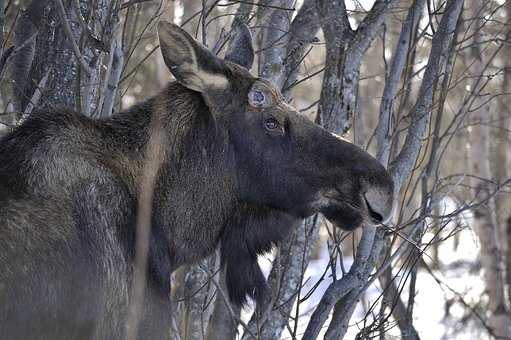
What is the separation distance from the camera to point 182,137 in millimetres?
5164

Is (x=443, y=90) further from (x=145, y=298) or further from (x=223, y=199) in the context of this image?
(x=145, y=298)

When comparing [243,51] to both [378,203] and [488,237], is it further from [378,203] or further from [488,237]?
[488,237]

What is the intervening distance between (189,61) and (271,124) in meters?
0.58

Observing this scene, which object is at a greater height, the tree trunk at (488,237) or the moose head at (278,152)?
the tree trunk at (488,237)

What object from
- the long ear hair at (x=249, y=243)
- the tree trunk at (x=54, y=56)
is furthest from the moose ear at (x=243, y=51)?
the long ear hair at (x=249, y=243)

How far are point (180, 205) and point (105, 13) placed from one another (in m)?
1.81

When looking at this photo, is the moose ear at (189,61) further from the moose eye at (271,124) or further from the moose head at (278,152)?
the moose eye at (271,124)

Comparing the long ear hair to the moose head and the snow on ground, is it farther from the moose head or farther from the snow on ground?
the snow on ground

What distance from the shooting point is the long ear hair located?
5.31 metres

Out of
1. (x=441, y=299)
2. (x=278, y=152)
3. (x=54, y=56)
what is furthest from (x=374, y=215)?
(x=441, y=299)

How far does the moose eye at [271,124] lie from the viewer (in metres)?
5.16

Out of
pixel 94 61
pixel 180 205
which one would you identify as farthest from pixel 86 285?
pixel 94 61

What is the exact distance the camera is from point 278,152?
16.9ft

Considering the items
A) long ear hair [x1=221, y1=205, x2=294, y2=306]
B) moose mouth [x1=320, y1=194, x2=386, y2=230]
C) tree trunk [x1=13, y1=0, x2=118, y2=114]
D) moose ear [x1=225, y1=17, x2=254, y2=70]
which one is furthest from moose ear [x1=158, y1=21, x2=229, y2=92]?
tree trunk [x1=13, y1=0, x2=118, y2=114]
